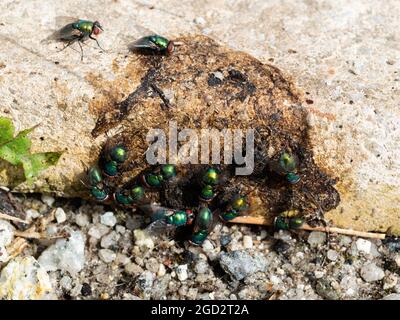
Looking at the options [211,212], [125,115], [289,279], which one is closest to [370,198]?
[289,279]

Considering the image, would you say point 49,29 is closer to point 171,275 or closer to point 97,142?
point 97,142

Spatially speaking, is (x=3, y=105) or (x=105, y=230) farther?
(x=105, y=230)

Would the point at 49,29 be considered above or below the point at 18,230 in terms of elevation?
above

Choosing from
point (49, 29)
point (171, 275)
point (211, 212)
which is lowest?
point (171, 275)

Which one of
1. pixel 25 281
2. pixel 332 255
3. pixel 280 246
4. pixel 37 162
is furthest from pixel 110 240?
pixel 332 255

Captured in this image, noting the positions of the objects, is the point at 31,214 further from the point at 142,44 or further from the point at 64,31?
the point at 142,44

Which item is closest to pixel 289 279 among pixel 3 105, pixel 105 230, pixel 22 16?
pixel 105 230

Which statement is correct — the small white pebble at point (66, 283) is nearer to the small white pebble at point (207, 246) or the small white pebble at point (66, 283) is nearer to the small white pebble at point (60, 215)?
the small white pebble at point (60, 215)

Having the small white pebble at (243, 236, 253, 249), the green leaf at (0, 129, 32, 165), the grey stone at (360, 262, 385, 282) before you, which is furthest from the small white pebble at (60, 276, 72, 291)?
the grey stone at (360, 262, 385, 282)
